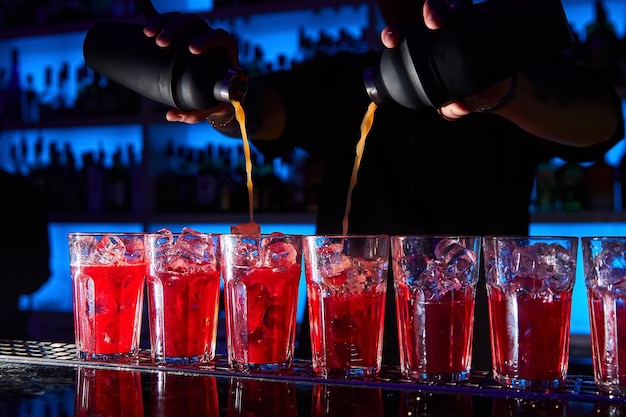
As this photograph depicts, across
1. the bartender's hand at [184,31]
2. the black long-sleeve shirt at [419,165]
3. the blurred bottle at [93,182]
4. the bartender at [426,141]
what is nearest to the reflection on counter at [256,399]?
the bartender's hand at [184,31]

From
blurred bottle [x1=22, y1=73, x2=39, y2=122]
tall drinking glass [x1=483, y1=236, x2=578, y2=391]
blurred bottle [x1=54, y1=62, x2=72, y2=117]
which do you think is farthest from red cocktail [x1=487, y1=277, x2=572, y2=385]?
blurred bottle [x1=22, y1=73, x2=39, y2=122]

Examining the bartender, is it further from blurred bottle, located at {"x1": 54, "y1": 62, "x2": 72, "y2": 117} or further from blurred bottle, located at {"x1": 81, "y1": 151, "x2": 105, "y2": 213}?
blurred bottle, located at {"x1": 54, "y1": 62, "x2": 72, "y2": 117}

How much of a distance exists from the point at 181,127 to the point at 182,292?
2.36 meters

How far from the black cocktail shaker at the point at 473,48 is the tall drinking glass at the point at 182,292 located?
0.34 m

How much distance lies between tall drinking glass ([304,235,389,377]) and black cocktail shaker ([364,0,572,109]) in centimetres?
21

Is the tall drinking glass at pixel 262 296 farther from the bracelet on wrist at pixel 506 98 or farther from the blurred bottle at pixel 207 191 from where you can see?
the blurred bottle at pixel 207 191

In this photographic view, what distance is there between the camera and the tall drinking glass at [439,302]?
858 millimetres

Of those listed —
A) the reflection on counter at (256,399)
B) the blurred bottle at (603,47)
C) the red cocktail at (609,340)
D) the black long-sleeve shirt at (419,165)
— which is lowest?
the reflection on counter at (256,399)

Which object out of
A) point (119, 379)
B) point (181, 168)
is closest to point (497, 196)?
point (119, 379)

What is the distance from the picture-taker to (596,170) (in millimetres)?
2537

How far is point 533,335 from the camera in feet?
2.73

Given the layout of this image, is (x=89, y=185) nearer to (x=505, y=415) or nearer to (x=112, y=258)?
(x=112, y=258)

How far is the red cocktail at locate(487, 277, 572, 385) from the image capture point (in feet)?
2.72

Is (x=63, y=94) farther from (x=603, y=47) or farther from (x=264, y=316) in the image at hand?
(x=264, y=316)
